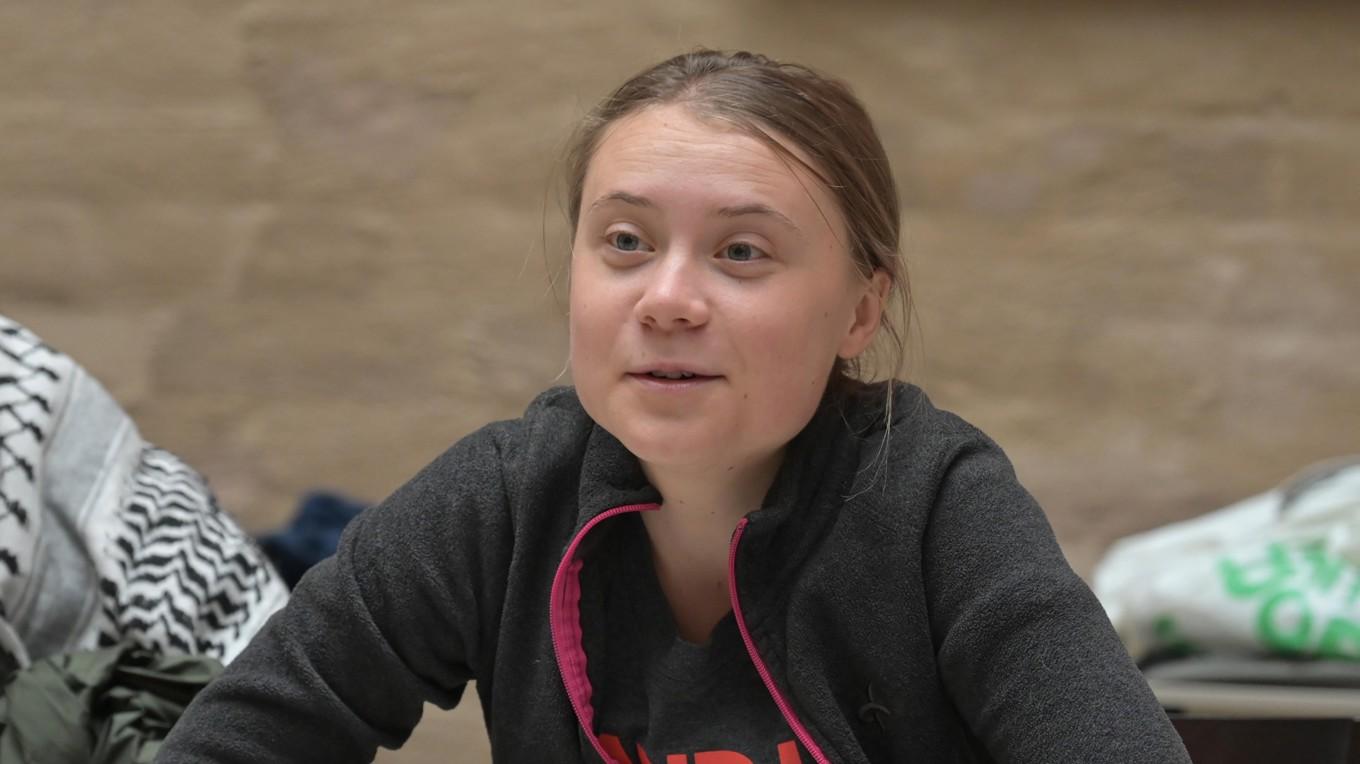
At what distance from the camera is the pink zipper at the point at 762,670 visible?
1142mm

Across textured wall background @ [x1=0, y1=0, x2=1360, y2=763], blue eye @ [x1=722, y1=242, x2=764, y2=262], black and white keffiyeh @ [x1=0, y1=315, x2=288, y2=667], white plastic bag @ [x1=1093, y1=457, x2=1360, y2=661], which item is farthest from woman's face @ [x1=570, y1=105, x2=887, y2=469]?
textured wall background @ [x1=0, y1=0, x2=1360, y2=763]

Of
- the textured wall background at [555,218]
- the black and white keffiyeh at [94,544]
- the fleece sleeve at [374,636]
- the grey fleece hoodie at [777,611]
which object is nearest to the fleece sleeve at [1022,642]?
the grey fleece hoodie at [777,611]

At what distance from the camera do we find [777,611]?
3.89 feet

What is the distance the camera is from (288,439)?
2943 mm

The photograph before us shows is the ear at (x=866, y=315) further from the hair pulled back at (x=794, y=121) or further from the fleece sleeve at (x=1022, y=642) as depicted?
the fleece sleeve at (x=1022, y=642)

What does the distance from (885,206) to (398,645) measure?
0.53 m

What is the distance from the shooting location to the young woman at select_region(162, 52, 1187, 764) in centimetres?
109

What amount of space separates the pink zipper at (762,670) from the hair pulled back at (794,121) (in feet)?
0.79

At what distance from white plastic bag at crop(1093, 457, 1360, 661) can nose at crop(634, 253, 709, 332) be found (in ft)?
3.95

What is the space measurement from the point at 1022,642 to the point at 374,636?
0.50m

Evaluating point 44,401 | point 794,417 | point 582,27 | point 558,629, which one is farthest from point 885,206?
point 582,27

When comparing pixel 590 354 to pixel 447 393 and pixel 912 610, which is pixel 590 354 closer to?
pixel 912 610

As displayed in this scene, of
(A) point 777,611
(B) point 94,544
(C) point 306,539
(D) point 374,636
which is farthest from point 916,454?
(C) point 306,539

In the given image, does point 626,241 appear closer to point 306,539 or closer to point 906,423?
point 906,423
